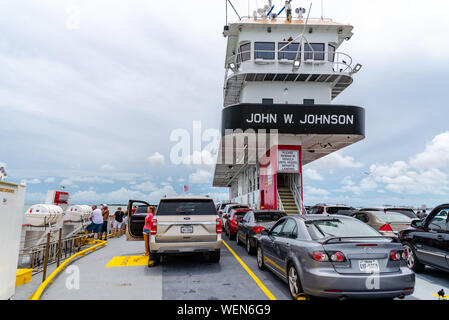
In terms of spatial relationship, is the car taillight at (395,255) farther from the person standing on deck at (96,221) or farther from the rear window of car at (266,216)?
the person standing on deck at (96,221)

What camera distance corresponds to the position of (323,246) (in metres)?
4.34

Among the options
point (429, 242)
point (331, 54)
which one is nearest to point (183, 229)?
point (429, 242)

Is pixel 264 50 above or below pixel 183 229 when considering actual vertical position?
above

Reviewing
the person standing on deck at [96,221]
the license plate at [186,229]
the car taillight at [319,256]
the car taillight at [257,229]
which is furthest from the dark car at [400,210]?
the person standing on deck at [96,221]

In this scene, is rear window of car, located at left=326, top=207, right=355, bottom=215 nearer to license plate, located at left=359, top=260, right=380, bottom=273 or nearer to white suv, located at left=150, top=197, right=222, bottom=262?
white suv, located at left=150, top=197, right=222, bottom=262

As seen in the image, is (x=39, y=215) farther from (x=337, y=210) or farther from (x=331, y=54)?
(x=331, y=54)

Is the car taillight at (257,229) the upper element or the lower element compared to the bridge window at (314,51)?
lower

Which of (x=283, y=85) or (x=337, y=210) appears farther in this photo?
(x=283, y=85)

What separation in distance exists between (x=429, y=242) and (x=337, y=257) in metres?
3.67

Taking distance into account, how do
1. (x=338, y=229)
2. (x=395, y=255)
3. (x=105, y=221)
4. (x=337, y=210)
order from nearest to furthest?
1. (x=395, y=255)
2. (x=338, y=229)
3. (x=105, y=221)
4. (x=337, y=210)

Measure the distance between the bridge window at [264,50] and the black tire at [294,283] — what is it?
1845cm

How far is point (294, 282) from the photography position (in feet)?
15.9

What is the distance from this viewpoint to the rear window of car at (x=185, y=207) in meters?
7.38
